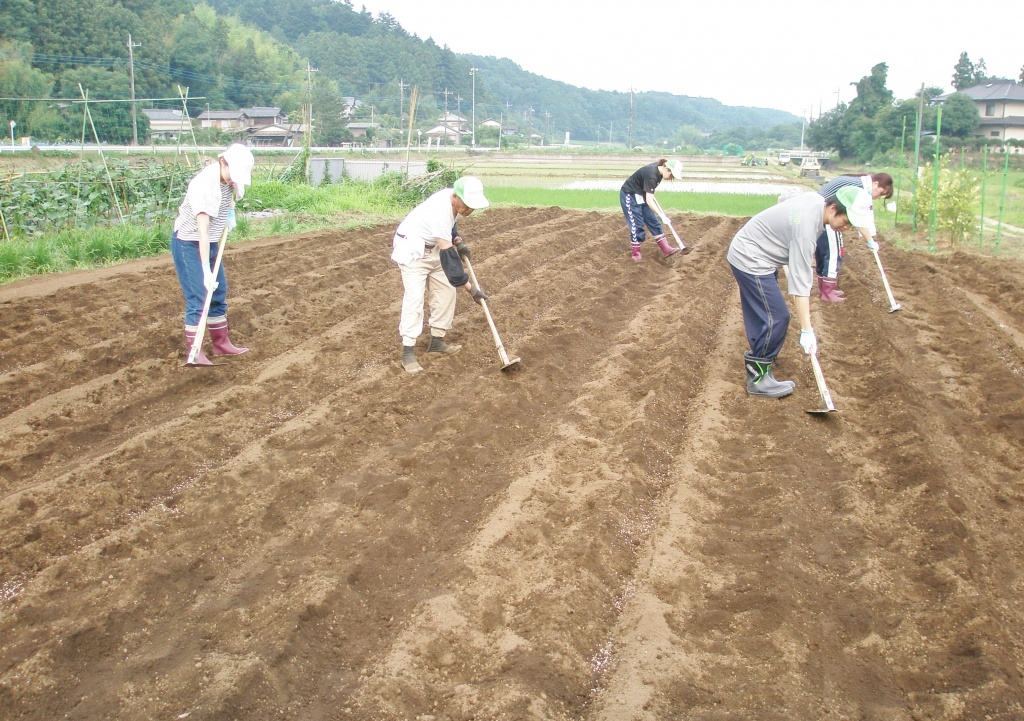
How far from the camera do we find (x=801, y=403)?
560 cm

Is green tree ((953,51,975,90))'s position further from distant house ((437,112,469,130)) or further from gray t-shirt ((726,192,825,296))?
gray t-shirt ((726,192,825,296))

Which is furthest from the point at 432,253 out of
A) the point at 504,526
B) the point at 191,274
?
the point at 504,526

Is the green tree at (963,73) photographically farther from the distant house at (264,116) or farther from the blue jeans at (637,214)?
the blue jeans at (637,214)

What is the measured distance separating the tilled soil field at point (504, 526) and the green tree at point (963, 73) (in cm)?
6100

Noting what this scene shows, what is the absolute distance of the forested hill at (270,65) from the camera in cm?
3322

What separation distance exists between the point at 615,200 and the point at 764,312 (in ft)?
45.1

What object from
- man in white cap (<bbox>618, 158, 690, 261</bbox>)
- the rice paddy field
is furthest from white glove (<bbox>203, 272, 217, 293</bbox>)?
the rice paddy field

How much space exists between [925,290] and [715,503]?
606 cm

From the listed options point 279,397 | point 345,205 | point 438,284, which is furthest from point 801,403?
point 345,205

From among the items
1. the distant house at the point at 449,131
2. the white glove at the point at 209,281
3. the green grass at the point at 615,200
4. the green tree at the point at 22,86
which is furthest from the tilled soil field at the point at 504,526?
the distant house at the point at 449,131

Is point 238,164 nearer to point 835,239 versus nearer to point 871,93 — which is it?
point 835,239

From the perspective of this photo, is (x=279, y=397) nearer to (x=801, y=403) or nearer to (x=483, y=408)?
(x=483, y=408)

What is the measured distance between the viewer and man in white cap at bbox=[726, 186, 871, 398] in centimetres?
518

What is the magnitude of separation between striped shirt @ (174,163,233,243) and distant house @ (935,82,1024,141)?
133 feet
